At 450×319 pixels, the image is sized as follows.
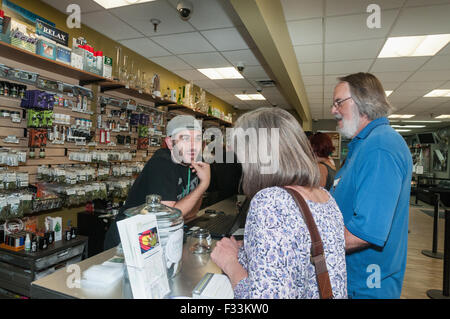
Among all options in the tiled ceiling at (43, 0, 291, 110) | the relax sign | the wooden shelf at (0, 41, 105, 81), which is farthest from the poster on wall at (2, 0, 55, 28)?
the wooden shelf at (0, 41, 105, 81)

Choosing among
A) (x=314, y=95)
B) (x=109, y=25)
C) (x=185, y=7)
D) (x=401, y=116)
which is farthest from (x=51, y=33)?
(x=401, y=116)

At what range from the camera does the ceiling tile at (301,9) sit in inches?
115

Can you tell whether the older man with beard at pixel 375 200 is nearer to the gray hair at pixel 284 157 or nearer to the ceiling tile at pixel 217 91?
the gray hair at pixel 284 157

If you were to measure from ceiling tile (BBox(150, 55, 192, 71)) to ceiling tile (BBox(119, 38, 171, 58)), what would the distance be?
0.18 meters

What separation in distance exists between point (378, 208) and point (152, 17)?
3346 mm

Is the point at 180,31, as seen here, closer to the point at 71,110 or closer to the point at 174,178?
the point at 71,110

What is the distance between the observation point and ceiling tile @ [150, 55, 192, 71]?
4.79 m

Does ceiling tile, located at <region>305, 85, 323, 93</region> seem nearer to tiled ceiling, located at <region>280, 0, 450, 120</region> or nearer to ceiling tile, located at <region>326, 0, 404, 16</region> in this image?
tiled ceiling, located at <region>280, 0, 450, 120</region>

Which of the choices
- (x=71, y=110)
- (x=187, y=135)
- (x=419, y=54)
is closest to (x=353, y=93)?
(x=187, y=135)

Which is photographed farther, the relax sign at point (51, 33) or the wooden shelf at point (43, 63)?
the relax sign at point (51, 33)

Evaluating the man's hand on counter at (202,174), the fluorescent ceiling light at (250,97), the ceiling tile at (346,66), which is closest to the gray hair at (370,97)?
the man's hand on counter at (202,174)

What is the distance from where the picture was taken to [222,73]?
5.56m

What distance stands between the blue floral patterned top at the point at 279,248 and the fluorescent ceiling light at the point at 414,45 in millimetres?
4055
